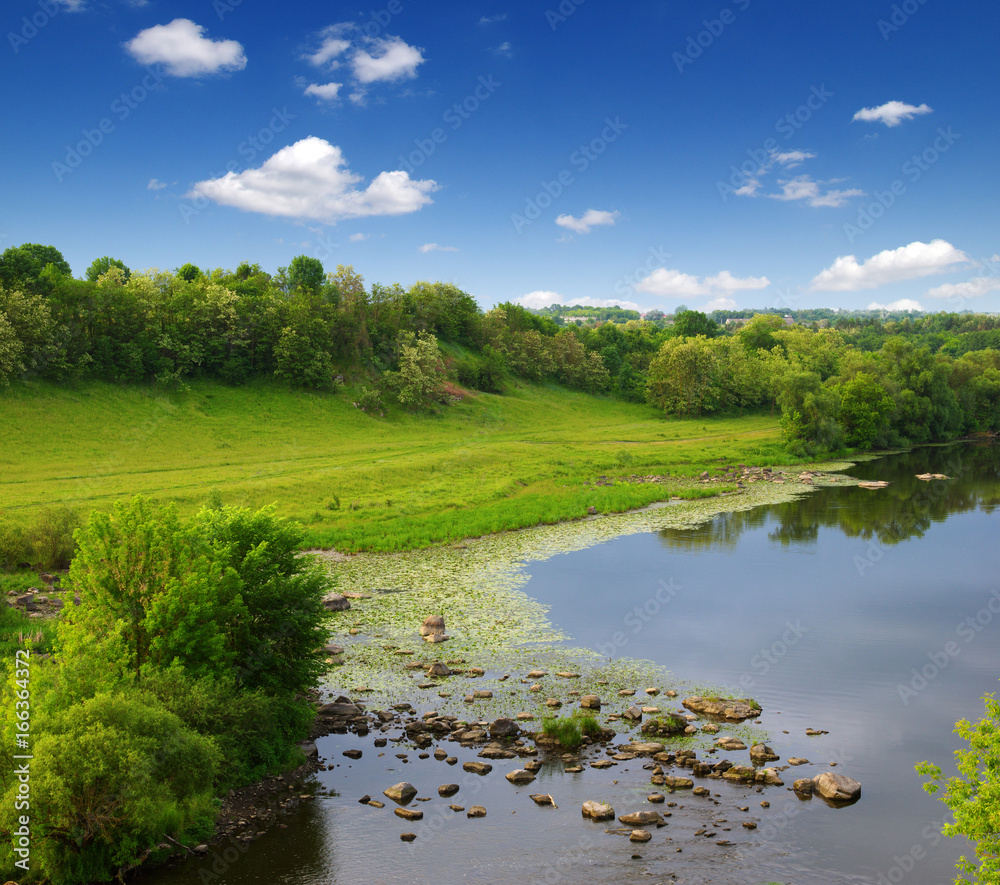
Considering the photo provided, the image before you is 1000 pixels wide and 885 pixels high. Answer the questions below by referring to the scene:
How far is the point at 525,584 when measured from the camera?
1179 inches

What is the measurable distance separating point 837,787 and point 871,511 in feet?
120

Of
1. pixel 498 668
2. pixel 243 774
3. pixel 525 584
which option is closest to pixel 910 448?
pixel 525 584

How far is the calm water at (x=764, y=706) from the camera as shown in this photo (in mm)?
12836

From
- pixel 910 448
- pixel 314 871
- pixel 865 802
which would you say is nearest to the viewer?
pixel 314 871

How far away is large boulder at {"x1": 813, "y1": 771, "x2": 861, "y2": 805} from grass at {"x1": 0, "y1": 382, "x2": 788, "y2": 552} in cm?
2221

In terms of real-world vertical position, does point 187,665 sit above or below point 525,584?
above

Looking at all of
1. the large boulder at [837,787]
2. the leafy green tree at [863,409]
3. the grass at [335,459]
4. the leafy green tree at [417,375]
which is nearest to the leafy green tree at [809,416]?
the grass at [335,459]

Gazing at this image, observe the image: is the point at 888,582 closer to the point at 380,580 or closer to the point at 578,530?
the point at 578,530

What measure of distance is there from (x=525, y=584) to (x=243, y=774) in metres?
16.3
